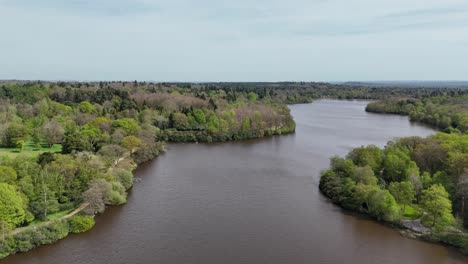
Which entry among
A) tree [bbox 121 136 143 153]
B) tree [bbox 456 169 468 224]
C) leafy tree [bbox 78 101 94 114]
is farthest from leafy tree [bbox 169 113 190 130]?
tree [bbox 456 169 468 224]

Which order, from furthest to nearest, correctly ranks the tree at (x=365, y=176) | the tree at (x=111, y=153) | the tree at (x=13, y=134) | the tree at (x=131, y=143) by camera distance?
the tree at (x=13, y=134) < the tree at (x=131, y=143) < the tree at (x=111, y=153) < the tree at (x=365, y=176)

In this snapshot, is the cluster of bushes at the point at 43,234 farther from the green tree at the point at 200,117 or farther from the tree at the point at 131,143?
the green tree at the point at 200,117

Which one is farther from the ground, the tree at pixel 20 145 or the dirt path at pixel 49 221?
the tree at pixel 20 145

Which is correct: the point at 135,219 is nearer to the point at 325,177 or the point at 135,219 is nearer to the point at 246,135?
the point at 325,177

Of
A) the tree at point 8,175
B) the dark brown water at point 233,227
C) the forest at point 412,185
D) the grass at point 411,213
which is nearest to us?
the dark brown water at point 233,227

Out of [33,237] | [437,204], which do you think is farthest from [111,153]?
[437,204]

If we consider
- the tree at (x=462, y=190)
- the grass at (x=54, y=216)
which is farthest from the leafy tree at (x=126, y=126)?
the tree at (x=462, y=190)

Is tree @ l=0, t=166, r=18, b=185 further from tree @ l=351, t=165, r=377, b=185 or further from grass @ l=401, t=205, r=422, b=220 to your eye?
grass @ l=401, t=205, r=422, b=220
